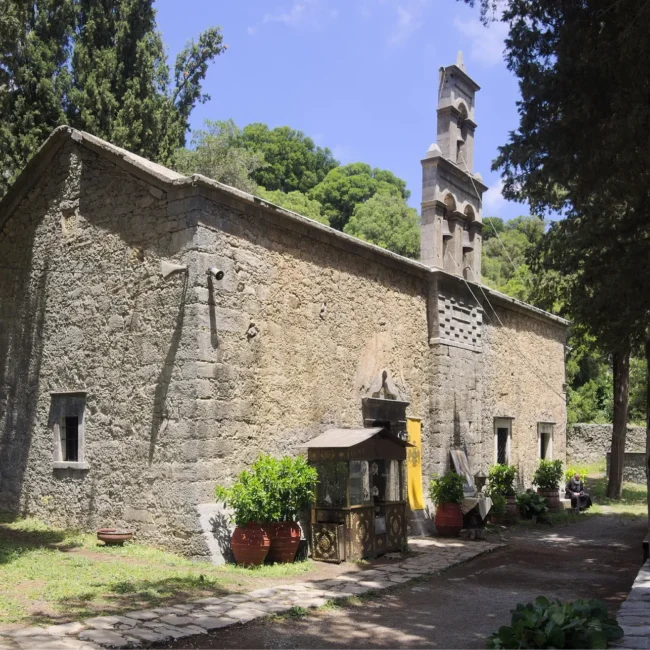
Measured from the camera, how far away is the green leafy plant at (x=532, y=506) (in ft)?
50.8

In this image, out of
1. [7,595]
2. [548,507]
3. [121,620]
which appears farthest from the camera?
[548,507]

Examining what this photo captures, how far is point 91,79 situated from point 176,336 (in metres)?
12.7

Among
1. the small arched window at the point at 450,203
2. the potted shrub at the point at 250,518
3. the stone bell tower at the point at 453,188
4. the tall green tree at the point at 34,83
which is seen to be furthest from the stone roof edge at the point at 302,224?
the tall green tree at the point at 34,83

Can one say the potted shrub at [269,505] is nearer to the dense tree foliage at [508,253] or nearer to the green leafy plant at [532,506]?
the green leafy plant at [532,506]

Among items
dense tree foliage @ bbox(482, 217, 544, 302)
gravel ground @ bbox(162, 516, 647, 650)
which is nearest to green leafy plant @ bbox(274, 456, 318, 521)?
gravel ground @ bbox(162, 516, 647, 650)

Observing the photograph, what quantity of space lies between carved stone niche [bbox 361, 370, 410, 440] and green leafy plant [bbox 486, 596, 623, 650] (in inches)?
270

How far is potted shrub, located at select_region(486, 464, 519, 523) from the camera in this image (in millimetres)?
15086

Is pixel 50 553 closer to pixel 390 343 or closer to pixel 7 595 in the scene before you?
pixel 7 595

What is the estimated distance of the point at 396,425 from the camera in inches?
509

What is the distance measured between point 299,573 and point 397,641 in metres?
2.73

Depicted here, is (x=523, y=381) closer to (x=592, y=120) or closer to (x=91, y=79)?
(x=592, y=120)

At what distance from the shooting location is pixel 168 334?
961cm

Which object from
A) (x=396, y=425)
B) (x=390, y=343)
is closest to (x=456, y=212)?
(x=390, y=343)

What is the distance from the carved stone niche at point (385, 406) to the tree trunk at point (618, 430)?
912 centimetres
